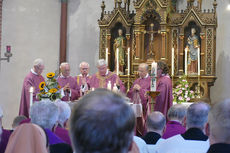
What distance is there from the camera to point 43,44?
486 inches

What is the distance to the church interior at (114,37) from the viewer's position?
33.4 ft

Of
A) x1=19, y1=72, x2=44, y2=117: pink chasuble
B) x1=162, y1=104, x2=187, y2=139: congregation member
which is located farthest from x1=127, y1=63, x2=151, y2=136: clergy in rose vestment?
x1=162, y1=104, x2=187, y2=139: congregation member

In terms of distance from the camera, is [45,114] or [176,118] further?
[176,118]

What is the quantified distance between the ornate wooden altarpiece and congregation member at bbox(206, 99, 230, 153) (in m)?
7.68

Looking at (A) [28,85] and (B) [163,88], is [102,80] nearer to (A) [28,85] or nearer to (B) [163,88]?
(B) [163,88]

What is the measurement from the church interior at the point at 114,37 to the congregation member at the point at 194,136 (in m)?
6.30

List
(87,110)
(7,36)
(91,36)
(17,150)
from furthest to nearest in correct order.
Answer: (91,36)
(7,36)
(17,150)
(87,110)

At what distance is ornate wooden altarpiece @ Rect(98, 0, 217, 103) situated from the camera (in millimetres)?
10070

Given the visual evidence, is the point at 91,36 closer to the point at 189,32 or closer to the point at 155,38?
the point at 155,38

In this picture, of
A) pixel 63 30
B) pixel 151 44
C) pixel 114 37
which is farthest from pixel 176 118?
pixel 63 30

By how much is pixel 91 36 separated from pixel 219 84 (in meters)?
4.00

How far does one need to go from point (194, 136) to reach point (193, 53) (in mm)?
6864

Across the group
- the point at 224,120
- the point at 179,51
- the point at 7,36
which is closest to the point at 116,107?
the point at 224,120

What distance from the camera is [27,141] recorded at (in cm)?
283
